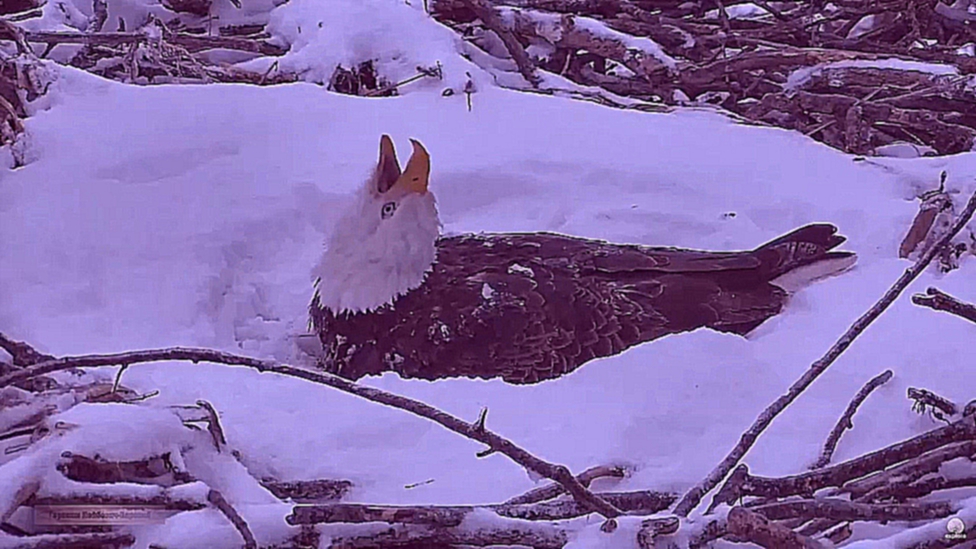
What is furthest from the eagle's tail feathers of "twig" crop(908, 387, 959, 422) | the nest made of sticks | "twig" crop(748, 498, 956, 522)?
"twig" crop(748, 498, 956, 522)

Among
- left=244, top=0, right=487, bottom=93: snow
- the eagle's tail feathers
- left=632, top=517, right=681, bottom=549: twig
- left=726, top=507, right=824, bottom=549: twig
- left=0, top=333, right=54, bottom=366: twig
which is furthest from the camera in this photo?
left=244, top=0, right=487, bottom=93: snow

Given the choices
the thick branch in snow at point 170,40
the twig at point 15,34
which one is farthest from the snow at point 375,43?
the twig at point 15,34

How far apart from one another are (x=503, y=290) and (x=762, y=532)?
5.01ft

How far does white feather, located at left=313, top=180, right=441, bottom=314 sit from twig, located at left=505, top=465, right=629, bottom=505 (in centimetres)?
123

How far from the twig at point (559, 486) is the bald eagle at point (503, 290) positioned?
99 centimetres

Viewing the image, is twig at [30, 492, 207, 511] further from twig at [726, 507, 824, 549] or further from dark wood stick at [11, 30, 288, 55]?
dark wood stick at [11, 30, 288, 55]

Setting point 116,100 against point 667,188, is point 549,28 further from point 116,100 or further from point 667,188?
point 116,100

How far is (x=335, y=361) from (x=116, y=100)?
3.13ft

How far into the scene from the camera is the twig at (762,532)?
127cm

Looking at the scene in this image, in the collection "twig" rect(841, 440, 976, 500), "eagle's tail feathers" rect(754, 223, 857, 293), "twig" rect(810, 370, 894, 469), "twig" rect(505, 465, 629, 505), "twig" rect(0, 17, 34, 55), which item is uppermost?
"twig" rect(0, 17, 34, 55)

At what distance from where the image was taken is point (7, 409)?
1.63 meters

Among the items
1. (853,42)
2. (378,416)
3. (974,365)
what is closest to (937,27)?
(853,42)

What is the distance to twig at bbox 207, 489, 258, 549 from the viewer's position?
1.37 m

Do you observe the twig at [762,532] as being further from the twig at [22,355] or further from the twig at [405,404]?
the twig at [22,355]
